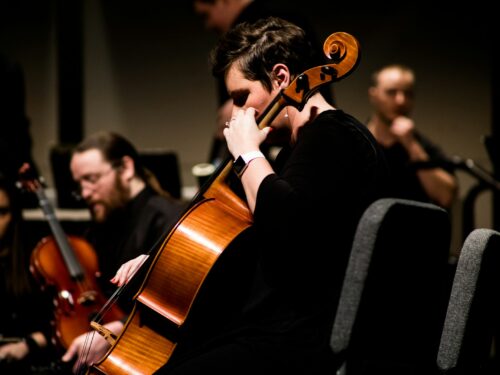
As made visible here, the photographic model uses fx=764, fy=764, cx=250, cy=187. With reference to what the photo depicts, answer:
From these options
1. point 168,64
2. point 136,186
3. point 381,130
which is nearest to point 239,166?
point 136,186

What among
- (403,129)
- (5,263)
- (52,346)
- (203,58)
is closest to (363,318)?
(52,346)

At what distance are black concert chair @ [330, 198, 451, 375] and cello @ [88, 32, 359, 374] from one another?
0.82ft

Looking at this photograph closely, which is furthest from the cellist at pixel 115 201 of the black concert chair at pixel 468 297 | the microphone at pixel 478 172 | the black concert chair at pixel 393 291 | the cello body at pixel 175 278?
the microphone at pixel 478 172

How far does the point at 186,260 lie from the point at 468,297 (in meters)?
0.55

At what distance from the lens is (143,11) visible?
16.5ft

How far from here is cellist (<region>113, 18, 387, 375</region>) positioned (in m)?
1.44

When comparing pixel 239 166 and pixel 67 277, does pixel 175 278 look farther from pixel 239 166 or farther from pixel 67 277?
pixel 67 277

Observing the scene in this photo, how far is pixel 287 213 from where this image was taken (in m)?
1.42

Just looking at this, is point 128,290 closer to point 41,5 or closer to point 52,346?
point 52,346

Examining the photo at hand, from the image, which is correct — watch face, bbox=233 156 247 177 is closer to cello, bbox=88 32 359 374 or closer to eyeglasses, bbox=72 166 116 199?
cello, bbox=88 32 359 374

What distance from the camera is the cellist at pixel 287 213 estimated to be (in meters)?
1.44

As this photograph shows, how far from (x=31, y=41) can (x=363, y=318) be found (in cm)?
409

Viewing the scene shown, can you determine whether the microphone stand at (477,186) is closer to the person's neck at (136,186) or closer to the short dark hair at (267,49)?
the person's neck at (136,186)

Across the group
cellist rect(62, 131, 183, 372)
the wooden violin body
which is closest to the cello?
cellist rect(62, 131, 183, 372)
